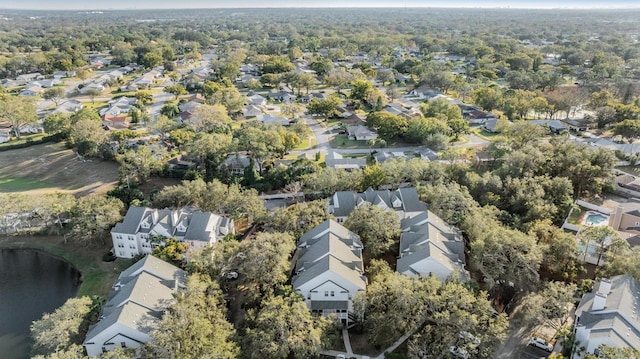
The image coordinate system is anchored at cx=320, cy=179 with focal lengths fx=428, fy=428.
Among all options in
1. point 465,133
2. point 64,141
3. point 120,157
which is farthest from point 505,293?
point 64,141

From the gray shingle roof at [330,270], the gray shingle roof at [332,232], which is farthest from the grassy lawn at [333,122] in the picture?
the gray shingle roof at [330,270]

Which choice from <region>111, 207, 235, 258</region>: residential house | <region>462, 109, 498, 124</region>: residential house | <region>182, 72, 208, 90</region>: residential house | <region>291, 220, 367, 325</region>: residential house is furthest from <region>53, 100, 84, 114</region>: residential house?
<region>462, 109, 498, 124</region>: residential house

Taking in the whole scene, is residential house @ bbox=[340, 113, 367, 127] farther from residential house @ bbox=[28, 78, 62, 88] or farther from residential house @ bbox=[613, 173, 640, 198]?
residential house @ bbox=[28, 78, 62, 88]

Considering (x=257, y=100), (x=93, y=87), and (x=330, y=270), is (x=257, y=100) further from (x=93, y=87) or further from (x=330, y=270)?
(x=330, y=270)

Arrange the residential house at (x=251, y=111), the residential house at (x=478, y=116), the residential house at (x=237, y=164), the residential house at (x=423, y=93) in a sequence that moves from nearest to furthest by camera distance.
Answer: the residential house at (x=237, y=164) → the residential house at (x=478, y=116) → the residential house at (x=251, y=111) → the residential house at (x=423, y=93)

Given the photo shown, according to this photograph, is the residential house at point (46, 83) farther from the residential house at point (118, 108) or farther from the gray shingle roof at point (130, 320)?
the gray shingle roof at point (130, 320)
